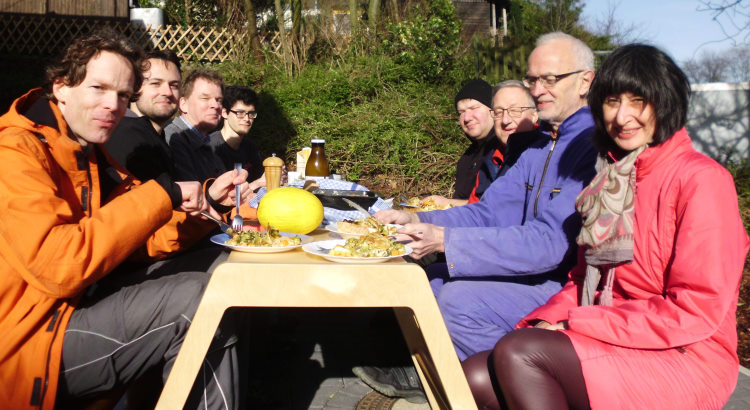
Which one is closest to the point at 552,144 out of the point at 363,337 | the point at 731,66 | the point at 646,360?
the point at 646,360

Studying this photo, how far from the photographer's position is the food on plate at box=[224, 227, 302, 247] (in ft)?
6.51

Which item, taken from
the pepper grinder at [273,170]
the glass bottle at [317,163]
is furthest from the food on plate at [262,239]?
the glass bottle at [317,163]

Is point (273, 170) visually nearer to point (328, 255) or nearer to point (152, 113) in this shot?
point (152, 113)

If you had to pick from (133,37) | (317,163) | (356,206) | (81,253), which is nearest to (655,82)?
(356,206)

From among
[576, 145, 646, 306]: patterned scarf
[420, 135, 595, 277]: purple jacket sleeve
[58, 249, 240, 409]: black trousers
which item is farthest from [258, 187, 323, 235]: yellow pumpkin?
[576, 145, 646, 306]: patterned scarf

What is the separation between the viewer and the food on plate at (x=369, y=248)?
5.96 feet

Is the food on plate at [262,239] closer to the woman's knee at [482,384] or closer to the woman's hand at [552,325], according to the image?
the woman's knee at [482,384]

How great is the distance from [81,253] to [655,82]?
1.88 meters

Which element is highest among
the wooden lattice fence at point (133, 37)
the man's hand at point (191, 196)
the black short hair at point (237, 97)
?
the wooden lattice fence at point (133, 37)

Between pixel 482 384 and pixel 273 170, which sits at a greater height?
pixel 273 170

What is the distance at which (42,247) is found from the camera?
162 centimetres

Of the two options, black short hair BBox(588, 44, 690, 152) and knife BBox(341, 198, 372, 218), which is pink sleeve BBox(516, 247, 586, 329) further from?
knife BBox(341, 198, 372, 218)

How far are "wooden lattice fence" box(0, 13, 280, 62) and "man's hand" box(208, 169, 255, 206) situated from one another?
35.5 ft

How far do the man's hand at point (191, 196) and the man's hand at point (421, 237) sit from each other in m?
0.78
